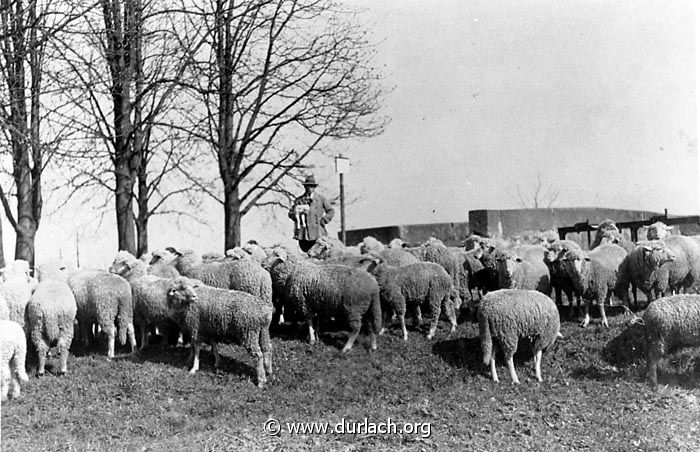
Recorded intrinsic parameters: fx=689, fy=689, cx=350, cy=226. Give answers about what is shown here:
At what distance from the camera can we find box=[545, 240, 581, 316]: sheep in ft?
38.1

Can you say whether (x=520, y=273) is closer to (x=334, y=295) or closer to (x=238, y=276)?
(x=334, y=295)

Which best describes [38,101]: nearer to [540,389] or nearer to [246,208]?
[246,208]

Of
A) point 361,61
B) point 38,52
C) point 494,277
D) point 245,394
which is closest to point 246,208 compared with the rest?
point 361,61

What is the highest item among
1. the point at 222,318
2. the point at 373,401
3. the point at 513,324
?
the point at 222,318

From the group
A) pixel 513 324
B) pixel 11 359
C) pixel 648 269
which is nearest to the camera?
pixel 11 359

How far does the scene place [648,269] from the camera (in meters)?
11.3

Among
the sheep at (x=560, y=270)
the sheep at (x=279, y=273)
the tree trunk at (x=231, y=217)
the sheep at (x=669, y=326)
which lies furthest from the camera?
the tree trunk at (x=231, y=217)

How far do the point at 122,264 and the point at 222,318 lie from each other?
12.4 ft

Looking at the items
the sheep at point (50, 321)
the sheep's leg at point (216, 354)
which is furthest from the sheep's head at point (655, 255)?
the sheep at point (50, 321)

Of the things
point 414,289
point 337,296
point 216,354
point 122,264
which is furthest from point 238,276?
point 414,289

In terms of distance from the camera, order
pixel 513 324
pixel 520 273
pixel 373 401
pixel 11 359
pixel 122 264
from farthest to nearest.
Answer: pixel 122 264 < pixel 520 273 < pixel 513 324 < pixel 11 359 < pixel 373 401

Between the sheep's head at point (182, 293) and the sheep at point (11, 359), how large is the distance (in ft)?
6.46

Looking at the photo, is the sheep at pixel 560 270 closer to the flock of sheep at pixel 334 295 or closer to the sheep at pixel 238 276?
the flock of sheep at pixel 334 295

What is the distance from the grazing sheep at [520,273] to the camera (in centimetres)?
1115
